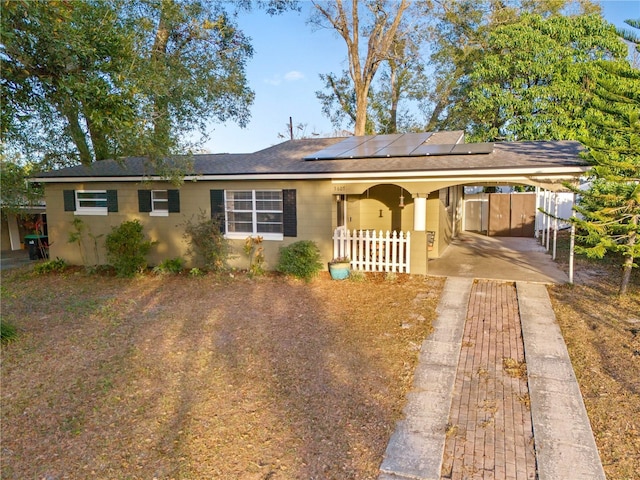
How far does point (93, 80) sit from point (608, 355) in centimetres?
832

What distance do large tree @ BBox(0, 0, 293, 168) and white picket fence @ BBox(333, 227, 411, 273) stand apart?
4.71 meters

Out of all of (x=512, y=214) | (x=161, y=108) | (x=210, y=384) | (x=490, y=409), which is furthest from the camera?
(x=512, y=214)

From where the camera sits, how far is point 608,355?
5734 mm

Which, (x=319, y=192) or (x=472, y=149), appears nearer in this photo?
(x=472, y=149)

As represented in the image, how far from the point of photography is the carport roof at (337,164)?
949 centimetres

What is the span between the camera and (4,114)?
6000 millimetres

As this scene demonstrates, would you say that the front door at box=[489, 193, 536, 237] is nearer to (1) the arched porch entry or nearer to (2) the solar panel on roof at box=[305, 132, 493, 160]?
(1) the arched porch entry

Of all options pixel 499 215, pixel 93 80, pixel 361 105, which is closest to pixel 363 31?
pixel 361 105

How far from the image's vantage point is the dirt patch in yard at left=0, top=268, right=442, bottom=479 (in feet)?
12.6

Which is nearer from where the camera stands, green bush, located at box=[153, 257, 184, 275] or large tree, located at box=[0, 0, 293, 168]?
large tree, located at box=[0, 0, 293, 168]

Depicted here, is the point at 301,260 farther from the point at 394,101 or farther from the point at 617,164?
the point at 394,101

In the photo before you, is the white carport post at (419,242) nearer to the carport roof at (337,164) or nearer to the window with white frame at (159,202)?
the carport roof at (337,164)

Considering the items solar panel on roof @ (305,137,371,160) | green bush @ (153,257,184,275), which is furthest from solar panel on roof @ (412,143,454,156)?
green bush @ (153,257,184,275)

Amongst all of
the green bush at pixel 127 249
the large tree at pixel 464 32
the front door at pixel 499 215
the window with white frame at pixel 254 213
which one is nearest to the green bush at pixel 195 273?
the window with white frame at pixel 254 213
